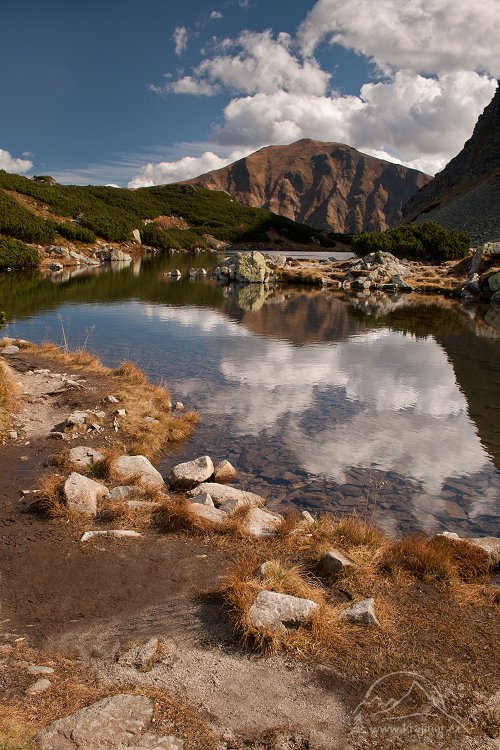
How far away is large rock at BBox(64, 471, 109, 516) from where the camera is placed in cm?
1023

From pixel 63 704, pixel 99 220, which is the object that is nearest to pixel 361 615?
pixel 63 704

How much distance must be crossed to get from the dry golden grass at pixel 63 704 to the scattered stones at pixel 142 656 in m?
0.36

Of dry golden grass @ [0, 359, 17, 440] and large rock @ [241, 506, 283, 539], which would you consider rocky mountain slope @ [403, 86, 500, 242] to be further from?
large rock @ [241, 506, 283, 539]

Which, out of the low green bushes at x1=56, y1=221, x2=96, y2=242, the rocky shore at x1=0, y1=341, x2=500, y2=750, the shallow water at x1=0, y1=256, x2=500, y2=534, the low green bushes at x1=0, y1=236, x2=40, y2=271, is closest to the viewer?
the rocky shore at x1=0, y1=341, x2=500, y2=750

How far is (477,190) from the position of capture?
132 m

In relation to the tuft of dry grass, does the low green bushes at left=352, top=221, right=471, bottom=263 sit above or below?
above

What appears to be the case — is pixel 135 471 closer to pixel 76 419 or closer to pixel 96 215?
pixel 76 419

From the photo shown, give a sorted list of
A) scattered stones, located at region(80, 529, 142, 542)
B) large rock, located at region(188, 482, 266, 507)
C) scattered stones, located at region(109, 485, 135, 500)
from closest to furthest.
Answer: scattered stones, located at region(80, 529, 142, 542) < scattered stones, located at region(109, 485, 135, 500) < large rock, located at region(188, 482, 266, 507)

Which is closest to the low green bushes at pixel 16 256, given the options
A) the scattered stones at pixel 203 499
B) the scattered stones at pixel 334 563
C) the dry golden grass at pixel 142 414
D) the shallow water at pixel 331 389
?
the shallow water at pixel 331 389

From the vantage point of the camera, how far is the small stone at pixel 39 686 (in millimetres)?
5699

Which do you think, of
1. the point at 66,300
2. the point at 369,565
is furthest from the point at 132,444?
the point at 66,300

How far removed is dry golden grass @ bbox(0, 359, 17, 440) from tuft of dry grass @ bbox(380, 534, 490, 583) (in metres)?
10.6

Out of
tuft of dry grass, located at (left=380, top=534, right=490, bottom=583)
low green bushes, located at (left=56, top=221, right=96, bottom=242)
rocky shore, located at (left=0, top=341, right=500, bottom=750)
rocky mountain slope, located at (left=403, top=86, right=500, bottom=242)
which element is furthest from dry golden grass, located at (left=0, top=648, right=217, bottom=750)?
low green bushes, located at (left=56, top=221, right=96, bottom=242)

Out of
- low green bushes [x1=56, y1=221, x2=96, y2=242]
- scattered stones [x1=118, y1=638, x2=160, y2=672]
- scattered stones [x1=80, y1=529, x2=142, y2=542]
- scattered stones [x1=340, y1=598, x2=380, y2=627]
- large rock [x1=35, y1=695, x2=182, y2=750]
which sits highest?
low green bushes [x1=56, y1=221, x2=96, y2=242]
